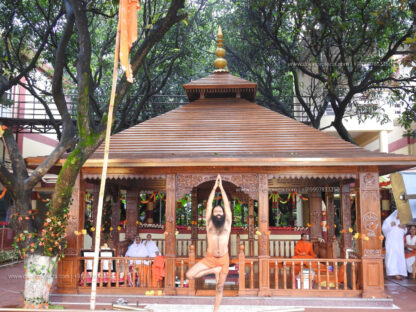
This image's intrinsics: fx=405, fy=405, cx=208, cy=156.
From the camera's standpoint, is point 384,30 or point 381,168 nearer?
Answer: point 381,168

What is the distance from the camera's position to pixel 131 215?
44.1 ft

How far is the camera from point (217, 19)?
18.9 meters

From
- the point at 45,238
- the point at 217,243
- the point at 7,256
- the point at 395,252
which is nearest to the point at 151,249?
the point at 45,238

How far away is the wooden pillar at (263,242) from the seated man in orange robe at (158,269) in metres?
2.33

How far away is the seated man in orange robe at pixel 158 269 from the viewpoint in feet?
31.3

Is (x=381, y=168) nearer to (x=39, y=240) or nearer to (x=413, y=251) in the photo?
(x=413, y=251)

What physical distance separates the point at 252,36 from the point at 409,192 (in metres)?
9.14

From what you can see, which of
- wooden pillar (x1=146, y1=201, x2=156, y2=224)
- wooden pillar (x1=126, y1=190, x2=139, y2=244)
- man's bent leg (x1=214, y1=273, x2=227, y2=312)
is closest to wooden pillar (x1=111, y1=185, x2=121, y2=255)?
wooden pillar (x1=126, y1=190, x2=139, y2=244)

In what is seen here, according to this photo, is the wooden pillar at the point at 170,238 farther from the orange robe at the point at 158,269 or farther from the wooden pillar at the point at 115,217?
the wooden pillar at the point at 115,217

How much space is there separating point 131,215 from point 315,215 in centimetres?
614

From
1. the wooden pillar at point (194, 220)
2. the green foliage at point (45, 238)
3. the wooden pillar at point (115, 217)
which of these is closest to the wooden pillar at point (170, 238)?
the green foliage at point (45, 238)

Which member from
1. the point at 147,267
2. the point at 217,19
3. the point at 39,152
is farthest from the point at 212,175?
the point at 39,152

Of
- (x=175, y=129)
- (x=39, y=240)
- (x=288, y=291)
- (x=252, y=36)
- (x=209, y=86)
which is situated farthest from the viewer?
(x=252, y=36)

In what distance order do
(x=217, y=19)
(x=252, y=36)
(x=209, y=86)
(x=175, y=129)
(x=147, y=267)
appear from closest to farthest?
1. (x=147, y=267)
2. (x=175, y=129)
3. (x=209, y=86)
4. (x=252, y=36)
5. (x=217, y=19)
